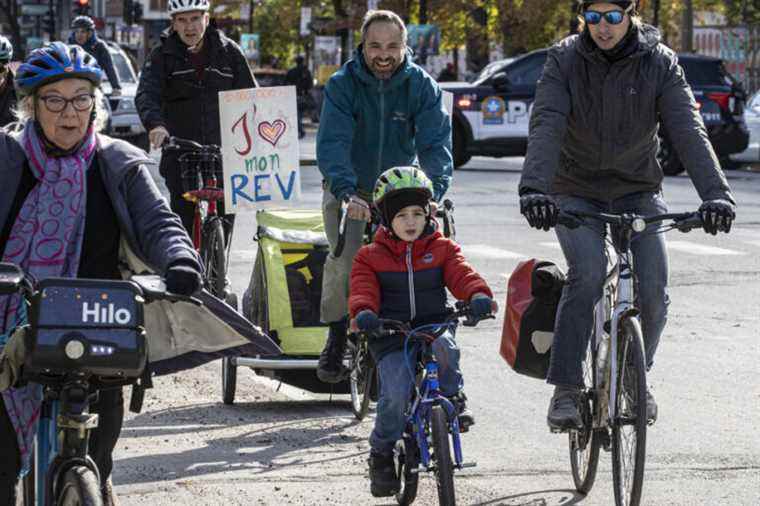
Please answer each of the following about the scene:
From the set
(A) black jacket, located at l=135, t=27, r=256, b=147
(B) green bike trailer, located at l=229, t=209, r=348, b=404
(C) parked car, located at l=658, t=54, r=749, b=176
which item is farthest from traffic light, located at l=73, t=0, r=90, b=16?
(B) green bike trailer, located at l=229, t=209, r=348, b=404

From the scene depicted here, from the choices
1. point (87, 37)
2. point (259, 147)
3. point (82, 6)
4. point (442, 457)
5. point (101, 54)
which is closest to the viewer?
point (442, 457)

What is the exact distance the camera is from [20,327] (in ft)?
14.7

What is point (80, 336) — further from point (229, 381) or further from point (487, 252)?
point (487, 252)

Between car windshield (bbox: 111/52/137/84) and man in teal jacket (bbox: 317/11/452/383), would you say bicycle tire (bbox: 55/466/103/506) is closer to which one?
man in teal jacket (bbox: 317/11/452/383)

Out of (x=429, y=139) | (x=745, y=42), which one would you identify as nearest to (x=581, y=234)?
(x=429, y=139)

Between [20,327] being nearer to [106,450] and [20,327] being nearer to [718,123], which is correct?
[106,450]

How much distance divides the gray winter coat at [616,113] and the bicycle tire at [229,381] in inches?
102

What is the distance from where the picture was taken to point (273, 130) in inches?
403

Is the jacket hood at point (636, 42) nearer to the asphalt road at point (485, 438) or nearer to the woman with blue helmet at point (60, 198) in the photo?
the asphalt road at point (485, 438)

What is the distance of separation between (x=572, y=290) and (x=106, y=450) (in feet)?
6.79

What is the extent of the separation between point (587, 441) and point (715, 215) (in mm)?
1042

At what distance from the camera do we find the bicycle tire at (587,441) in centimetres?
650

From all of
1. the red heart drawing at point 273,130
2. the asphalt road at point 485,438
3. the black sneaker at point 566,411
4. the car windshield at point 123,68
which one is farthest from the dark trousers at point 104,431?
the car windshield at point 123,68

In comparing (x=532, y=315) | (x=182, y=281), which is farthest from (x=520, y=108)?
(x=182, y=281)
